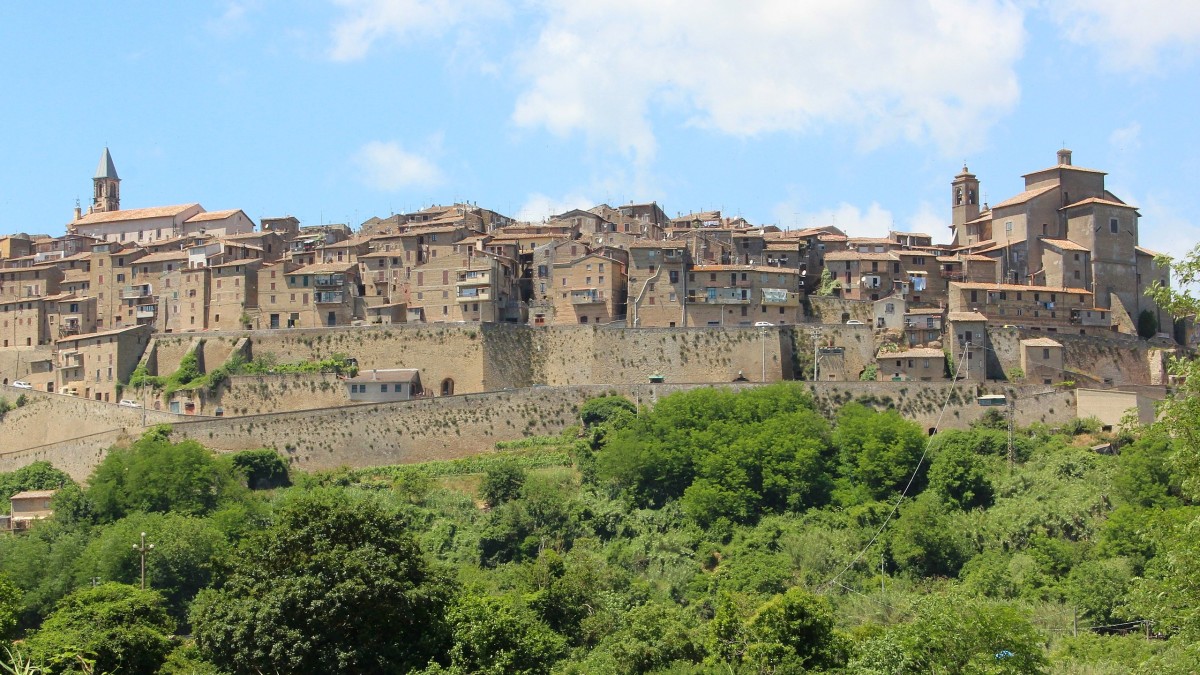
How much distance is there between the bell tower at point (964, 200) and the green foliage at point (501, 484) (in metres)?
29.6

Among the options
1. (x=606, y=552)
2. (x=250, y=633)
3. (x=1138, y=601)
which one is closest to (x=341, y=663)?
(x=250, y=633)

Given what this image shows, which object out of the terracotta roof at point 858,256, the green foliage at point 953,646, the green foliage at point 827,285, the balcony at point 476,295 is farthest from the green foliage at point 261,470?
the green foliage at point 953,646

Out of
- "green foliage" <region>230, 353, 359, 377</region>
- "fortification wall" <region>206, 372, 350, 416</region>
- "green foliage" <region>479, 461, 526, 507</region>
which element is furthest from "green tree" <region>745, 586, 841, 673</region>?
"green foliage" <region>230, 353, 359, 377</region>

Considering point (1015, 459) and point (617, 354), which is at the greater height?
point (617, 354)

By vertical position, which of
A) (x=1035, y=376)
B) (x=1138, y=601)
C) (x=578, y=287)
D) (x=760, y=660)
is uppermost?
(x=578, y=287)

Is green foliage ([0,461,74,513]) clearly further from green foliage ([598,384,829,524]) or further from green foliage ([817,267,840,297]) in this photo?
green foliage ([817,267,840,297])

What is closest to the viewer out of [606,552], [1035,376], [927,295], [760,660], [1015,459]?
[760,660]

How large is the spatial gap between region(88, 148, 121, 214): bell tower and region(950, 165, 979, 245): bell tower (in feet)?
170

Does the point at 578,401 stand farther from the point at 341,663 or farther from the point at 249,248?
the point at 341,663

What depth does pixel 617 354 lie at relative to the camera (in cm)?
6681

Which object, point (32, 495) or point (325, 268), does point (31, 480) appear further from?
point (325, 268)

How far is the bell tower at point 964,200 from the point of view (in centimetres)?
7762

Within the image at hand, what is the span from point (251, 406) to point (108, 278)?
16.6 metres

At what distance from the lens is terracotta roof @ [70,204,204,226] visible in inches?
3487
